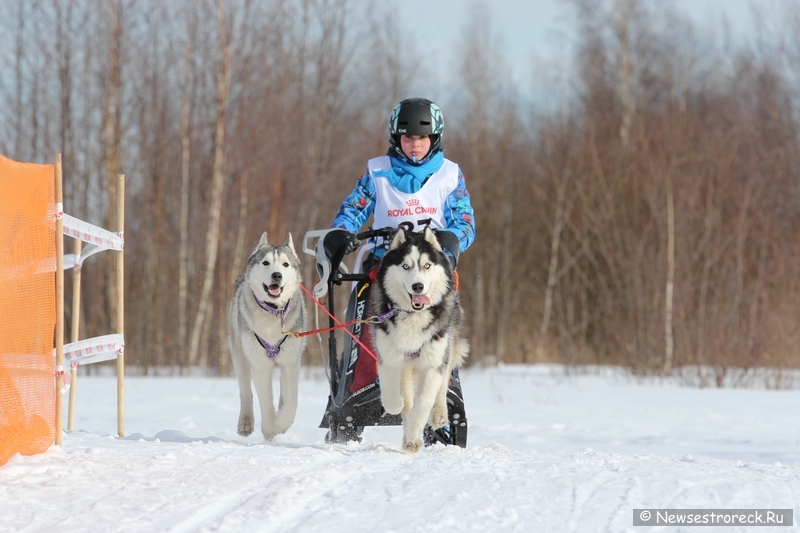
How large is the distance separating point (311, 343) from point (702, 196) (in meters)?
6.48

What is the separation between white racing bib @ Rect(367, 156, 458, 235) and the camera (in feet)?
17.0

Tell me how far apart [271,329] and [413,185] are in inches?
48.1

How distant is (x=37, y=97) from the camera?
558 inches

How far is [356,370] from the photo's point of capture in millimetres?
5047

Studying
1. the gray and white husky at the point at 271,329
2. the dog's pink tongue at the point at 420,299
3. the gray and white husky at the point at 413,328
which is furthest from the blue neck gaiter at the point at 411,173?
the dog's pink tongue at the point at 420,299

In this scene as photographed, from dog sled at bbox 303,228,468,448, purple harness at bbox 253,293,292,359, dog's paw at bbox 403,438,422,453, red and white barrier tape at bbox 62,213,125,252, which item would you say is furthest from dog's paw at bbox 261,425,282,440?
red and white barrier tape at bbox 62,213,125,252

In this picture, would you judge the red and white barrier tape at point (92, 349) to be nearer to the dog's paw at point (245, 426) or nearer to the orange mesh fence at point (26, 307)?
the orange mesh fence at point (26, 307)

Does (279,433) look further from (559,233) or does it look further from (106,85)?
(559,233)

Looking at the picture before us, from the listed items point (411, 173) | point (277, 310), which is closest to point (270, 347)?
point (277, 310)

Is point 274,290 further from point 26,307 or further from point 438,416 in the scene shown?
point 26,307

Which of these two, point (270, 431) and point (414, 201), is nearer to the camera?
point (414, 201)

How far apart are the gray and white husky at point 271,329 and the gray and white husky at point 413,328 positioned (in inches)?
29.8

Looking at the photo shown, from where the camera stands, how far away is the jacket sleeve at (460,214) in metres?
5.20

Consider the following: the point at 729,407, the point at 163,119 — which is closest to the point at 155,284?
the point at 163,119
